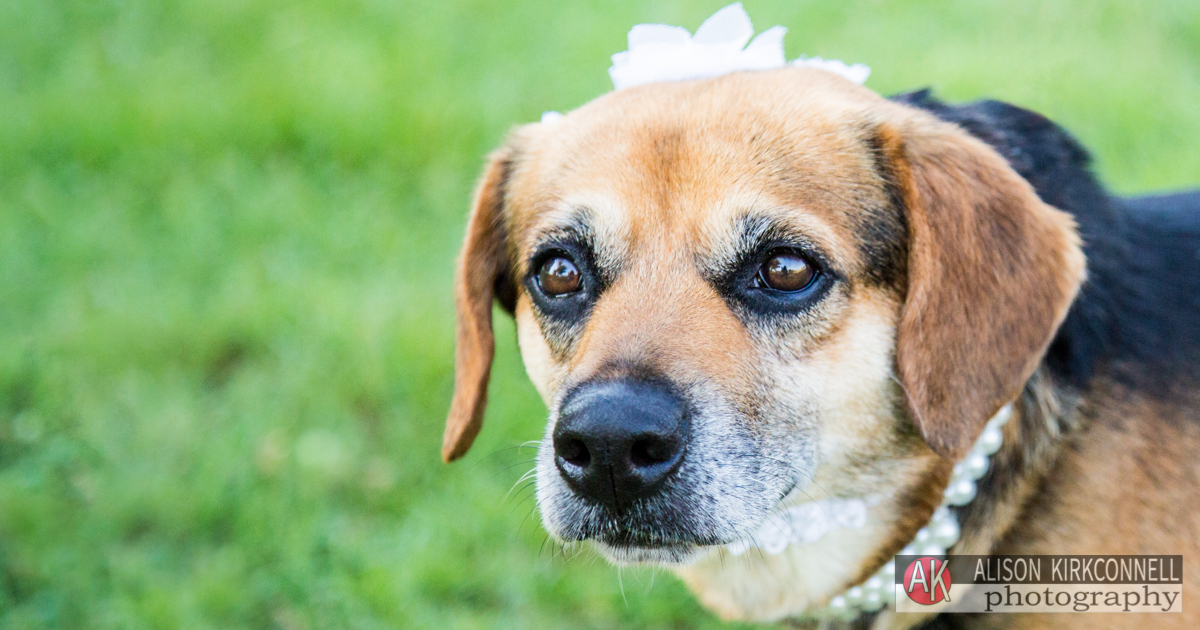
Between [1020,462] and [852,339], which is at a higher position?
[852,339]

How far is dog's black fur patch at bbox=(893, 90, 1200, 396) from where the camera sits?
281cm

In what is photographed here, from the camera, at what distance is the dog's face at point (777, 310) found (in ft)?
8.31

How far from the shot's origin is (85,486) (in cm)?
455

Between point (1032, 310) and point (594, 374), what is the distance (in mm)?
1241

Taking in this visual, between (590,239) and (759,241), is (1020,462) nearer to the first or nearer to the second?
(759,241)

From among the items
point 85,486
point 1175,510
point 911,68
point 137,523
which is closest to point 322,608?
point 137,523

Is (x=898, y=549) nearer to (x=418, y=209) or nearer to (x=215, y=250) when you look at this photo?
(x=418, y=209)

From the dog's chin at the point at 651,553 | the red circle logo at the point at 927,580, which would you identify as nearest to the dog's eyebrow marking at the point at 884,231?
the red circle logo at the point at 927,580

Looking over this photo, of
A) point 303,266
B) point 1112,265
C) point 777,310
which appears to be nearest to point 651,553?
point 777,310

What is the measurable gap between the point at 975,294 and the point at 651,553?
116cm

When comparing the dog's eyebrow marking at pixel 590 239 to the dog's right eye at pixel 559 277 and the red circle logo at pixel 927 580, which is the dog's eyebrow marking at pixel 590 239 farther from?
the red circle logo at pixel 927 580

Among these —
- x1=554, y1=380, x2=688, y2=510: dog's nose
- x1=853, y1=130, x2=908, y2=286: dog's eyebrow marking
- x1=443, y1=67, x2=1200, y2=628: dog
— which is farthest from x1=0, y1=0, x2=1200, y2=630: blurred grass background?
x1=853, y1=130, x2=908, y2=286: dog's eyebrow marking

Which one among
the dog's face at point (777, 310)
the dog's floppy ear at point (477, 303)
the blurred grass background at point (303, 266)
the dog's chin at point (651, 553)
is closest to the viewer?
the dog's face at point (777, 310)

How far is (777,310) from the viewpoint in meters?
2.79
